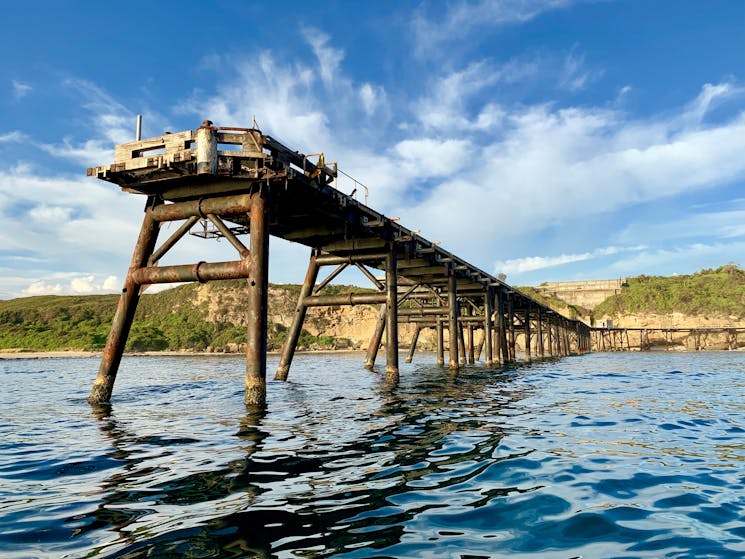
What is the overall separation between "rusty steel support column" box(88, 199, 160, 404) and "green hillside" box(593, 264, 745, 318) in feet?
368

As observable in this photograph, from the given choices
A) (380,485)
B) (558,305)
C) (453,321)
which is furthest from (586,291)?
(380,485)

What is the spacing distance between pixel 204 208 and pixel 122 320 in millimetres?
4116

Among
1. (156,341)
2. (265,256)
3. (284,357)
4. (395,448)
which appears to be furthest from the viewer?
(156,341)

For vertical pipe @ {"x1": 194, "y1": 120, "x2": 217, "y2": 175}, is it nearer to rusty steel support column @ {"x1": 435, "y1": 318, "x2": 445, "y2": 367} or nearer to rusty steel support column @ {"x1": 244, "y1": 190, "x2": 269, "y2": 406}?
rusty steel support column @ {"x1": 244, "y1": 190, "x2": 269, "y2": 406}

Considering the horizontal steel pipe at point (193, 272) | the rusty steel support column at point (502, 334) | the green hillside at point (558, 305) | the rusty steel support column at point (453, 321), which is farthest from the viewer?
the green hillside at point (558, 305)

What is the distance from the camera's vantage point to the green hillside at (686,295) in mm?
Answer: 102562

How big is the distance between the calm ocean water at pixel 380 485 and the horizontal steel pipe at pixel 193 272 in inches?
165

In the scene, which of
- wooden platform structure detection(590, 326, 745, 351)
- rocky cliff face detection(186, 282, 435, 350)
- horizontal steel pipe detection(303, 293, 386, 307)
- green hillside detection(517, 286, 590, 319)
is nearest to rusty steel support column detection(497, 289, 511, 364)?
horizontal steel pipe detection(303, 293, 386, 307)

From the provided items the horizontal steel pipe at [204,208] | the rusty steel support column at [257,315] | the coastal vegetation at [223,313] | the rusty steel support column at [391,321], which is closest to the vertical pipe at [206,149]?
the horizontal steel pipe at [204,208]

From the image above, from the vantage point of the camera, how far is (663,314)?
106 meters

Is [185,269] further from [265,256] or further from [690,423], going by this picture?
[690,423]

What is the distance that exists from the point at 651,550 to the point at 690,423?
7.29 meters

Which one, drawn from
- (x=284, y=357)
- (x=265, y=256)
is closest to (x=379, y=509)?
(x=265, y=256)

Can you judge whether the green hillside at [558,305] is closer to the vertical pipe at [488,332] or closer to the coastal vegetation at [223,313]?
the coastal vegetation at [223,313]
